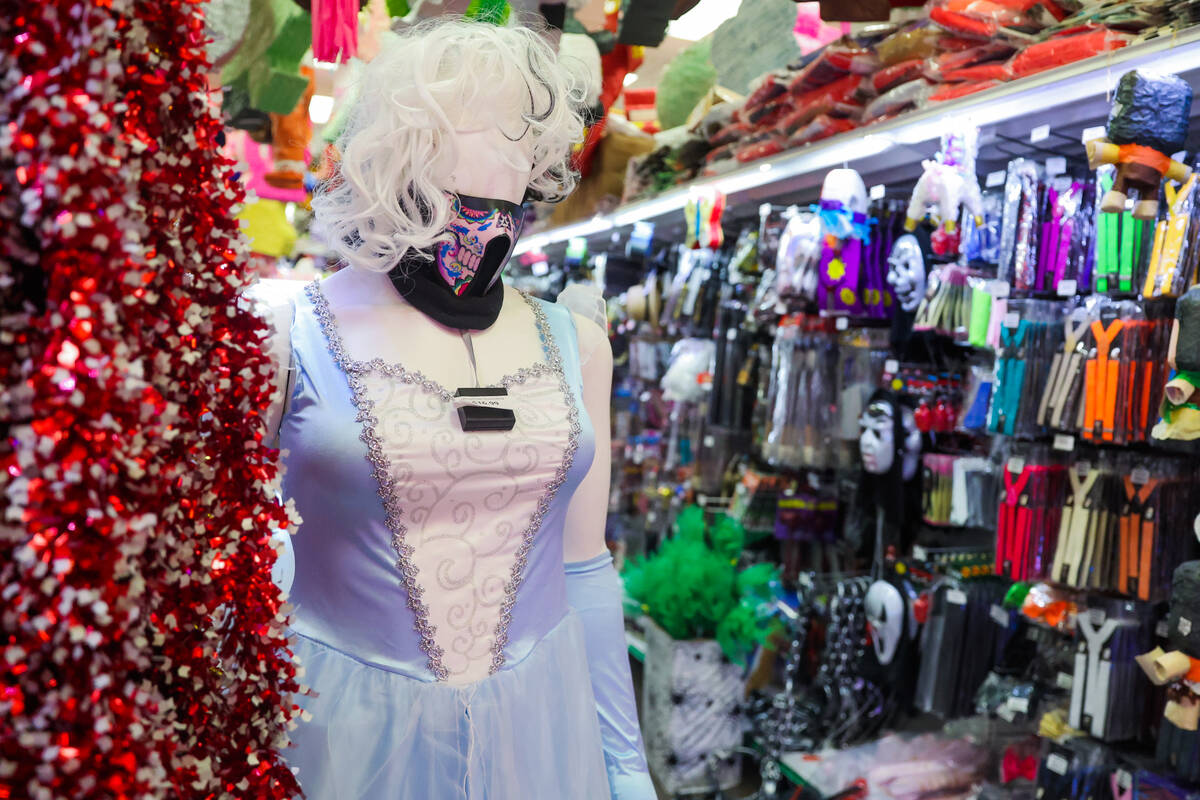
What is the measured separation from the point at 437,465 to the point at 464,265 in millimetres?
283

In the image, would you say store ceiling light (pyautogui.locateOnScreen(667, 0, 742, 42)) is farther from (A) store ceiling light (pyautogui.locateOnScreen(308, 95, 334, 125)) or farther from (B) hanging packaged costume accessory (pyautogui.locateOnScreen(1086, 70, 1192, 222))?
(A) store ceiling light (pyautogui.locateOnScreen(308, 95, 334, 125))

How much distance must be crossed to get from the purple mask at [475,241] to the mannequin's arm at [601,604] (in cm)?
24

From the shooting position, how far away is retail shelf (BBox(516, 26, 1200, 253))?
6.84ft

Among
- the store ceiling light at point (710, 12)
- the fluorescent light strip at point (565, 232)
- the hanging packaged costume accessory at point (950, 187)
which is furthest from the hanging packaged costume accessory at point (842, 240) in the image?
the fluorescent light strip at point (565, 232)

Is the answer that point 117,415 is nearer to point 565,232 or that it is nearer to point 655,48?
point 655,48

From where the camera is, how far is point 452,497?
1.24 metres

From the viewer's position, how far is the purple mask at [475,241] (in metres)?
1.28

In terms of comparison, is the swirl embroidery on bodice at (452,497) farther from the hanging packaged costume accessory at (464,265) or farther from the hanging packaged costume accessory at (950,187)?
the hanging packaged costume accessory at (950,187)

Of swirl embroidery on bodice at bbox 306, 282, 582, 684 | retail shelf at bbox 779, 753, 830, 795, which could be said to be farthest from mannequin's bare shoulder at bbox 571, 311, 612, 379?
retail shelf at bbox 779, 753, 830, 795

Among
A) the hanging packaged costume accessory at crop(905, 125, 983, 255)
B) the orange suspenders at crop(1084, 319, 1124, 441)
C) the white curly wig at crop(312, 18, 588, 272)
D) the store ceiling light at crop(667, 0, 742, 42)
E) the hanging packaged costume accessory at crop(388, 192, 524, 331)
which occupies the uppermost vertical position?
the store ceiling light at crop(667, 0, 742, 42)

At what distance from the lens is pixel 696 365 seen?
432 cm

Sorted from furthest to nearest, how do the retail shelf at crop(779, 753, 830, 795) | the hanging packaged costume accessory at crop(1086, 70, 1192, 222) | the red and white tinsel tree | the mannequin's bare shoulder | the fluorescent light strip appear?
the fluorescent light strip, the retail shelf at crop(779, 753, 830, 795), the hanging packaged costume accessory at crop(1086, 70, 1192, 222), the mannequin's bare shoulder, the red and white tinsel tree

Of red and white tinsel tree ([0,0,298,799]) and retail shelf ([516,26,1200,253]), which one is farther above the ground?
retail shelf ([516,26,1200,253])

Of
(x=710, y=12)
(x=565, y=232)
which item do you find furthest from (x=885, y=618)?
(x=565, y=232)
